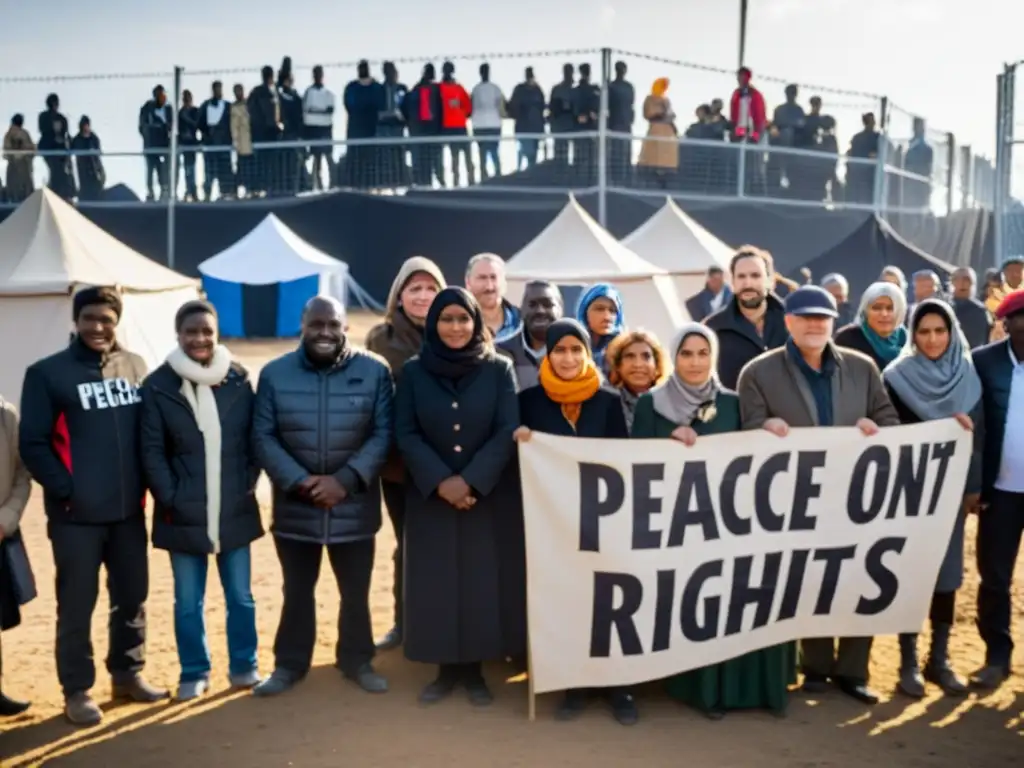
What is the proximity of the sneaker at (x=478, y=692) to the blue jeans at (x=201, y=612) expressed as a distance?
41.9 inches

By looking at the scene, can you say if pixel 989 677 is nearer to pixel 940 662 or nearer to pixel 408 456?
pixel 940 662

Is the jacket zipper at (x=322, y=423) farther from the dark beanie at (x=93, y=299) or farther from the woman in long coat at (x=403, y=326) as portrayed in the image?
the dark beanie at (x=93, y=299)

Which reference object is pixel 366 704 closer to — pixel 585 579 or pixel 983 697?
pixel 585 579

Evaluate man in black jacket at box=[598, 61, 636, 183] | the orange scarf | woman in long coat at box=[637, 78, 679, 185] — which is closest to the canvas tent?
man in black jacket at box=[598, 61, 636, 183]

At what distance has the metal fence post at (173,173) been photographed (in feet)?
67.8

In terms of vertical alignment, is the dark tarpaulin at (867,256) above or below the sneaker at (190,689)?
above

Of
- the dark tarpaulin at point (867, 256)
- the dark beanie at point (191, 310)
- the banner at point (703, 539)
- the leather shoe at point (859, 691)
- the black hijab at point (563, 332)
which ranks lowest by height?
the leather shoe at point (859, 691)

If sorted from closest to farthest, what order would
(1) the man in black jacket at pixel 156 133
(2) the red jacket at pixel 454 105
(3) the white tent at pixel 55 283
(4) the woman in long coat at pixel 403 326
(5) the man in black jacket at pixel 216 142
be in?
(4) the woman in long coat at pixel 403 326, (3) the white tent at pixel 55 283, (2) the red jacket at pixel 454 105, (5) the man in black jacket at pixel 216 142, (1) the man in black jacket at pixel 156 133

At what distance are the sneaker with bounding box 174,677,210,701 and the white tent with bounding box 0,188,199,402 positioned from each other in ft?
27.5

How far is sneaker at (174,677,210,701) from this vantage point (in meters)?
5.88

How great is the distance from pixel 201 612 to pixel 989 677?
148 inches

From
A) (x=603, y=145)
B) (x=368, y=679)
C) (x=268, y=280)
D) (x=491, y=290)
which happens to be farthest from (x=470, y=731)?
(x=268, y=280)

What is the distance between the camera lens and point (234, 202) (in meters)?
21.9

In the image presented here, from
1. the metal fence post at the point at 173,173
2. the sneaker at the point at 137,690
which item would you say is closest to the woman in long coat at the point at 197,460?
the sneaker at the point at 137,690
